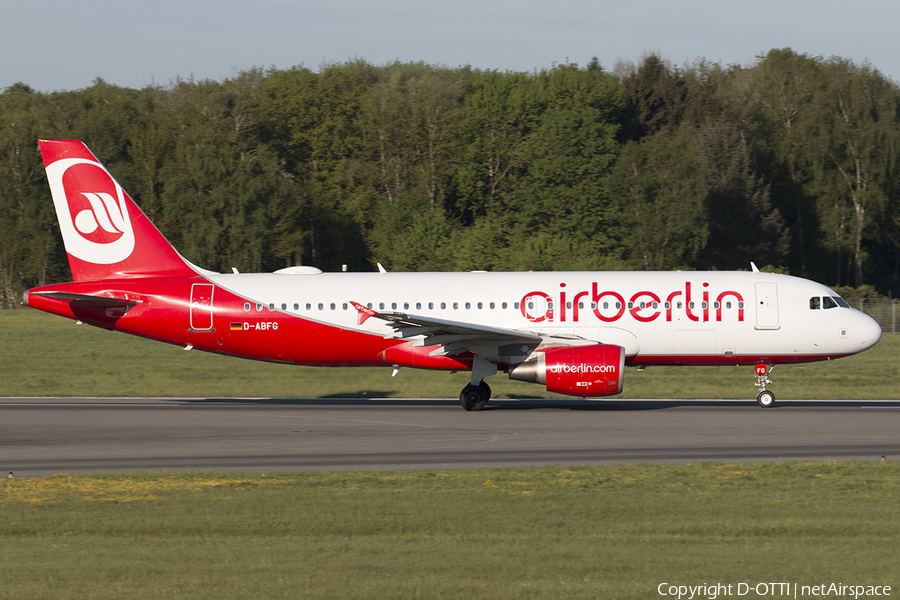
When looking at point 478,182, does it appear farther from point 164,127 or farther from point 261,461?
point 261,461

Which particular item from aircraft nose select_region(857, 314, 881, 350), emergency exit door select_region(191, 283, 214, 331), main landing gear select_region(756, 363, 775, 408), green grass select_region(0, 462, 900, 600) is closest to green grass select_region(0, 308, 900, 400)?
emergency exit door select_region(191, 283, 214, 331)

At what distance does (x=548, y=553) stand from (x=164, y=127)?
72375mm

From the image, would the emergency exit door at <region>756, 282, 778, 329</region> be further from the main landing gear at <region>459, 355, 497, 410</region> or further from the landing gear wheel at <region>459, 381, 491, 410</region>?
the landing gear wheel at <region>459, 381, 491, 410</region>

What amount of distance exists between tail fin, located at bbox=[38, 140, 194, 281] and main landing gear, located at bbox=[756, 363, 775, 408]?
54.6ft

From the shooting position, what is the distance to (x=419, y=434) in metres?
21.1

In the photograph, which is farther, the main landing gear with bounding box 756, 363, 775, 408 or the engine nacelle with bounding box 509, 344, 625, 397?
the main landing gear with bounding box 756, 363, 775, 408

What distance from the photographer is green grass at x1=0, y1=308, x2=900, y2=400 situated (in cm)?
2827

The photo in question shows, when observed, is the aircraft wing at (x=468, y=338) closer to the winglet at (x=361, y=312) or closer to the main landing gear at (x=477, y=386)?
the winglet at (x=361, y=312)

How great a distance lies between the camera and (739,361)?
26.4 m

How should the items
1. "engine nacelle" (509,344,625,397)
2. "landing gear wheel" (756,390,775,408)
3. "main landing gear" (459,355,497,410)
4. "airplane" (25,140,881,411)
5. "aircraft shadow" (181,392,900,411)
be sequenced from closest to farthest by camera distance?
1. "engine nacelle" (509,344,625,397)
2. "main landing gear" (459,355,497,410)
3. "landing gear wheel" (756,390,775,408)
4. "airplane" (25,140,881,411)
5. "aircraft shadow" (181,392,900,411)

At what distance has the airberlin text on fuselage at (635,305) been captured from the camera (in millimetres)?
26016

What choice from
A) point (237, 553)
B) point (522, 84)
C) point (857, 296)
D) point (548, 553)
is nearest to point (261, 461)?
point (237, 553)

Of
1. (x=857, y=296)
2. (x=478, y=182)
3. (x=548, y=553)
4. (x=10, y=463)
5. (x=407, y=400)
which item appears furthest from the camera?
(x=478, y=182)

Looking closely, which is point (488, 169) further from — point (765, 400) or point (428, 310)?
point (765, 400)
